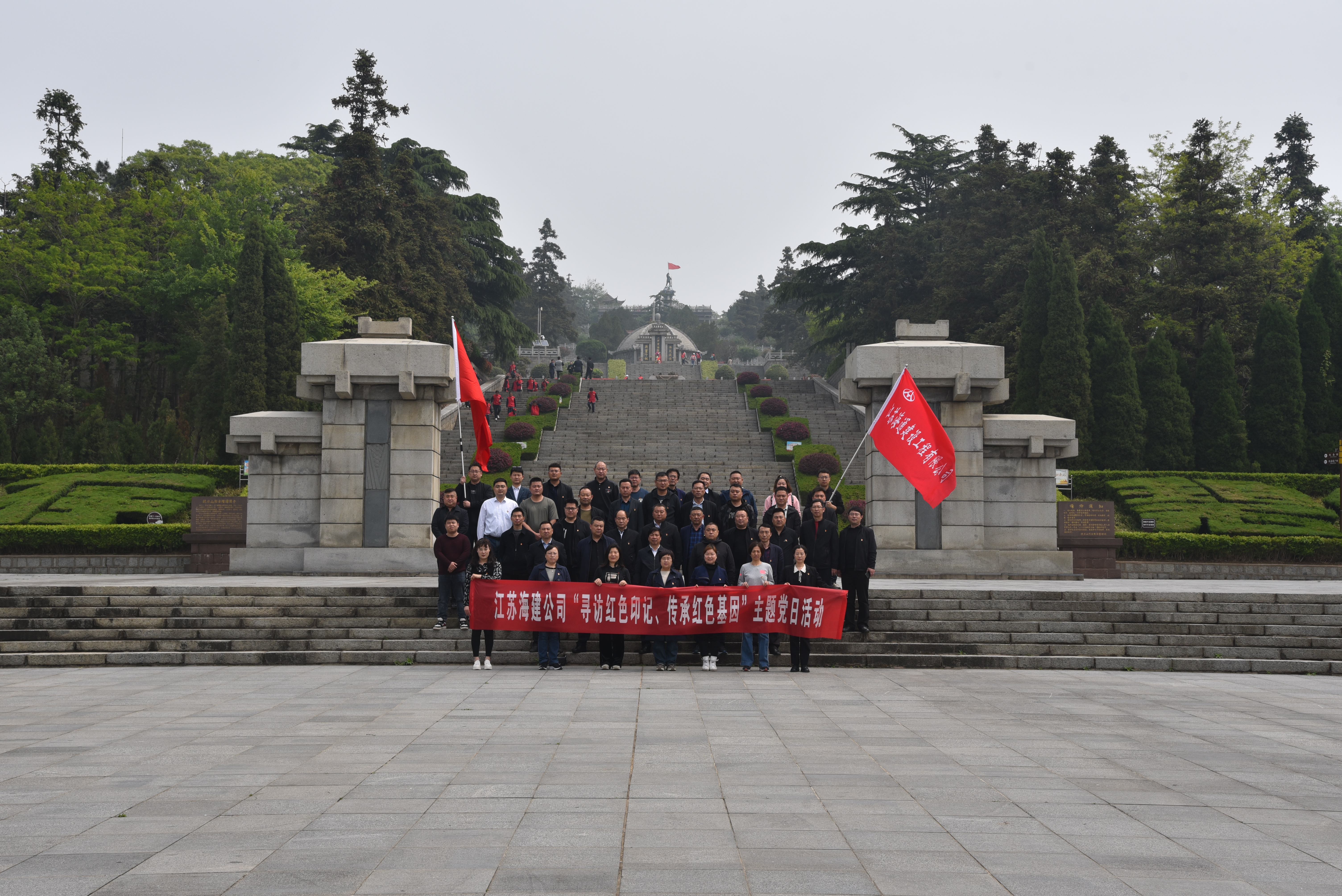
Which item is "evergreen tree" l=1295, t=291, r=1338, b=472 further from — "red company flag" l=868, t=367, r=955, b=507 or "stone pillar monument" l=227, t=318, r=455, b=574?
"stone pillar monument" l=227, t=318, r=455, b=574

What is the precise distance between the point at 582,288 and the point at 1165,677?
522ft

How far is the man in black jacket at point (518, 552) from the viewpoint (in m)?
13.0

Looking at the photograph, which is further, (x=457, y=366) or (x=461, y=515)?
(x=457, y=366)

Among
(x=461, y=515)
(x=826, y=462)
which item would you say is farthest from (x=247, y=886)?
(x=826, y=462)

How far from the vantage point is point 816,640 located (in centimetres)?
1349

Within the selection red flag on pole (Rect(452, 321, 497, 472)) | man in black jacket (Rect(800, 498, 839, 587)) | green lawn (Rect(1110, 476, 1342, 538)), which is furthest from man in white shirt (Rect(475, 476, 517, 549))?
green lawn (Rect(1110, 476, 1342, 538))

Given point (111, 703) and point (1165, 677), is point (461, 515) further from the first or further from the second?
point (1165, 677)

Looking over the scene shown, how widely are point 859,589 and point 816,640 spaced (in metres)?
0.86

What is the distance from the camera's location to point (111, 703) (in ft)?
32.9

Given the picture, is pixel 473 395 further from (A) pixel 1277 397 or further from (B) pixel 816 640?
(A) pixel 1277 397

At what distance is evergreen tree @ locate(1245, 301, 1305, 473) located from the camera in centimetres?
3453

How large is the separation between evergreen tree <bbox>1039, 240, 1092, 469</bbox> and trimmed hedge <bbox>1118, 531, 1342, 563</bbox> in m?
10.2

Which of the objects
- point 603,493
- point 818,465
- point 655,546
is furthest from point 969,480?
point 818,465

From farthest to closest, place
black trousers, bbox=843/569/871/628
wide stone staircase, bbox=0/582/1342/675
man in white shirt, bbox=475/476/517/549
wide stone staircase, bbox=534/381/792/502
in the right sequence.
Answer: wide stone staircase, bbox=534/381/792/502, man in white shirt, bbox=475/476/517/549, black trousers, bbox=843/569/871/628, wide stone staircase, bbox=0/582/1342/675
